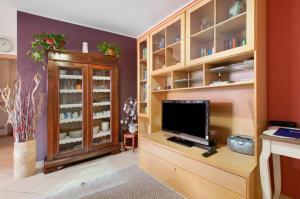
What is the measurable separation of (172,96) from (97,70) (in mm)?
1377

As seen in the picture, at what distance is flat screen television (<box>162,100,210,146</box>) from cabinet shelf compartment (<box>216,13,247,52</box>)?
630mm

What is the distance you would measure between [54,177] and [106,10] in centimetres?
248

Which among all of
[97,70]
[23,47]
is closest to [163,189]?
[97,70]

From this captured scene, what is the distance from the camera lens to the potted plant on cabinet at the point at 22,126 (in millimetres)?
2137

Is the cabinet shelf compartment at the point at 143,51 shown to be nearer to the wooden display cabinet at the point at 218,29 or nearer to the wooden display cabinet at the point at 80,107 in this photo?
the wooden display cabinet at the point at 80,107

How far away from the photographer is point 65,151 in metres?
2.47

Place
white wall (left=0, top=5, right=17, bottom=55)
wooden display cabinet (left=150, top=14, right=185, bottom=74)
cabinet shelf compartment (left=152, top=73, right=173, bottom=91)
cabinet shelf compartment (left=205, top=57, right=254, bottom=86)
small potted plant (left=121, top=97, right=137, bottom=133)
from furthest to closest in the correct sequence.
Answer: small potted plant (left=121, top=97, right=137, bottom=133) < cabinet shelf compartment (left=152, top=73, right=173, bottom=91) < white wall (left=0, top=5, right=17, bottom=55) < wooden display cabinet (left=150, top=14, right=185, bottom=74) < cabinet shelf compartment (left=205, top=57, right=254, bottom=86)

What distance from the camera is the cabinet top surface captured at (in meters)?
1.29

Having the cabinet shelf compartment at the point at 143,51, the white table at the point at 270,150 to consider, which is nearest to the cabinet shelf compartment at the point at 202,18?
the cabinet shelf compartment at the point at 143,51

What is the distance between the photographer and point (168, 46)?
7.55ft

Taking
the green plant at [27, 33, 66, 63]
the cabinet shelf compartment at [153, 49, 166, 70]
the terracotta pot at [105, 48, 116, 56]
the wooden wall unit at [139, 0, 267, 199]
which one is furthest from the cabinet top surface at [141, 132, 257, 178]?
the green plant at [27, 33, 66, 63]

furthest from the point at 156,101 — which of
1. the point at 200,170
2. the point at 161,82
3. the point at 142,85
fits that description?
the point at 200,170

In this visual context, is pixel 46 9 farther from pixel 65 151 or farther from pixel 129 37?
pixel 65 151

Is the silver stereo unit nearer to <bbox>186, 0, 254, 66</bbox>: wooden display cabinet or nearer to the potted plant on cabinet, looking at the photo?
<bbox>186, 0, 254, 66</bbox>: wooden display cabinet
